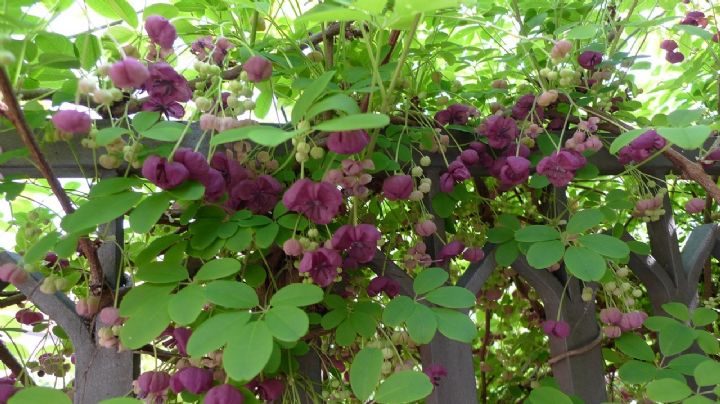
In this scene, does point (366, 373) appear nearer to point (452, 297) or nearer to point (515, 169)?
point (452, 297)

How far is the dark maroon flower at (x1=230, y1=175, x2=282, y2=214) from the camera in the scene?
100cm

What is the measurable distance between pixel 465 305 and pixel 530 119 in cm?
51

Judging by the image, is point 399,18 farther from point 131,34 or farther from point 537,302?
point 537,302

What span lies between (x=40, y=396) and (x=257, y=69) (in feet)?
1.68

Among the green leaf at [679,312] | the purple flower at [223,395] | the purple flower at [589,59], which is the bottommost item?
the green leaf at [679,312]

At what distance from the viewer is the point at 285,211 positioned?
1.01m

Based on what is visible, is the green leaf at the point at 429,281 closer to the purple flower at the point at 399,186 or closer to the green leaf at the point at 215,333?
the purple flower at the point at 399,186

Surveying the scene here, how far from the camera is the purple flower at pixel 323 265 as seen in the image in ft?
3.11

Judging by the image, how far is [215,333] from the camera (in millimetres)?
782

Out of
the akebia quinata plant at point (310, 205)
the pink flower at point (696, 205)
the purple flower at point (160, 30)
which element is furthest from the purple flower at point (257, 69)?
the pink flower at point (696, 205)

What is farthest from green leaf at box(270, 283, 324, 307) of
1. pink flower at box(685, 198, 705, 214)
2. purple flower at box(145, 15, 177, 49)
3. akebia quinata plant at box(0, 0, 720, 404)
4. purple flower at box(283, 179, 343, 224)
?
pink flower at box(685, 198, 705, 214)

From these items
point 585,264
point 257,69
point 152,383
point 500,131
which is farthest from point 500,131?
point 152,383

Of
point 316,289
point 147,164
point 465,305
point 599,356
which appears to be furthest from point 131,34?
point 599,356

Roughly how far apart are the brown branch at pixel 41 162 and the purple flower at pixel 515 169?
69 cm
